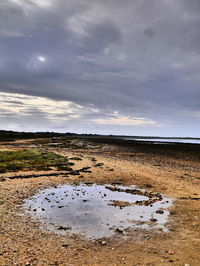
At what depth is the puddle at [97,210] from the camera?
11.9m

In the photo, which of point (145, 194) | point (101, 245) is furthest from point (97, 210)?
point (145, 194)

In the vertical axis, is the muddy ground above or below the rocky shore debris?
below

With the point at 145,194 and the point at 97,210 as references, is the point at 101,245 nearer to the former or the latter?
the point at 97,210

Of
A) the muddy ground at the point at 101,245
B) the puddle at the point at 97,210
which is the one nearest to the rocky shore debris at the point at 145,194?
the puddle at the point at 97,210

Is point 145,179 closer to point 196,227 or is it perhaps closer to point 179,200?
point 179,200

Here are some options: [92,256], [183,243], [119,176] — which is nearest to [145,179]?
[119,176]

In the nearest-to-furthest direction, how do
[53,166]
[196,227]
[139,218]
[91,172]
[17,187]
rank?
[196,227]
[139,218]
[17,187]
[91,172]
[53,166]

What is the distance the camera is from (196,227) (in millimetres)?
11719

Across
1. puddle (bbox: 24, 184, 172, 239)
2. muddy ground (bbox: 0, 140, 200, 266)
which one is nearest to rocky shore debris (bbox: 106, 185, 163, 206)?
puddle (bbox: 24, 184, 172, 239)

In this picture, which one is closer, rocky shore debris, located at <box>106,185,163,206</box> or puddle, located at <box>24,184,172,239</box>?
puddle, located at <box>24,184,172,239</box>

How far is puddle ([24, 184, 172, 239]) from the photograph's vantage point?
11.9 m

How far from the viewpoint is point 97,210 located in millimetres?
14617

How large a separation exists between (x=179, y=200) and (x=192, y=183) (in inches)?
293

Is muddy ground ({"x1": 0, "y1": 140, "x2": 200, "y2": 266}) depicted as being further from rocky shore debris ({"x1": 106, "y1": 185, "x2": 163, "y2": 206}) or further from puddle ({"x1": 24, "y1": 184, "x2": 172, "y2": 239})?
rocky shore debris ({"x1": 106, "y1": 185, "x2": 163, "y2": 206})
